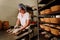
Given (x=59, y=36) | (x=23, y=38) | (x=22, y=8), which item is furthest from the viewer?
(x=22, y=8)

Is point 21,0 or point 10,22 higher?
point 21,0

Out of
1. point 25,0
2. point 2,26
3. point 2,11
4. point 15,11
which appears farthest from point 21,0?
point 2,26

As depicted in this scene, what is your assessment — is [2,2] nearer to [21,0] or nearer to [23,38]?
[21,0]

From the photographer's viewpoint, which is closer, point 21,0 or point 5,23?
point 5,23

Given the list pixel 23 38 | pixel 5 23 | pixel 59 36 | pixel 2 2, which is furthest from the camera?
pixel 2 2

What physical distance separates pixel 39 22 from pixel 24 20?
754 millimetres

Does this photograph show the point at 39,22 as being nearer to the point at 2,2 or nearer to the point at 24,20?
the point at 24,20

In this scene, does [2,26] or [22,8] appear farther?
[2,26]

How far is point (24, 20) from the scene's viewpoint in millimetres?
3596

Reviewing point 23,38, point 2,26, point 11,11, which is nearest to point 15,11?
point 11,11

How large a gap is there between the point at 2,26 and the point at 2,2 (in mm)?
1531

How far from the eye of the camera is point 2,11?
25.8 feet

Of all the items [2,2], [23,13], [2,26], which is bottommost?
[2,26]

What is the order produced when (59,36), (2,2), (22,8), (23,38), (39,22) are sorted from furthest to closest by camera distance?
(2,2)
(39,22)
(22,8)
(23,38)
(59,36)
